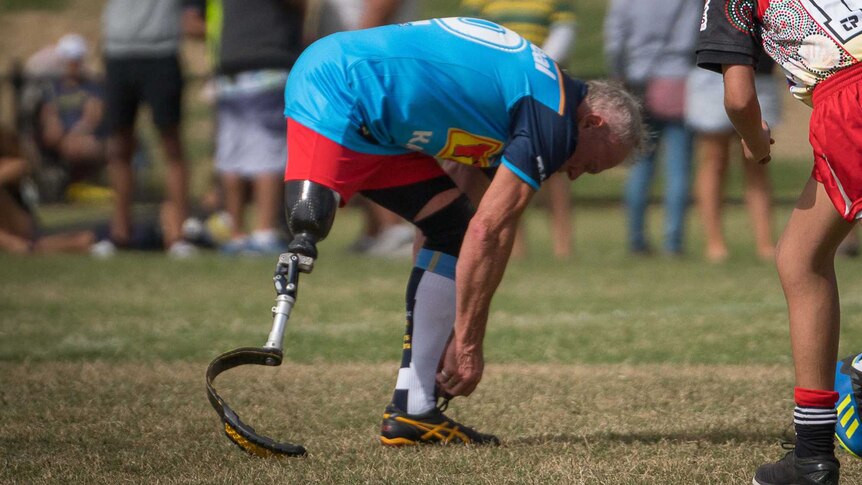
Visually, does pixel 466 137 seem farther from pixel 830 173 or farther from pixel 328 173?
pixel 830 173

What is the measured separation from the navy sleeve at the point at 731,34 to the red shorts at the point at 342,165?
112 centimetres

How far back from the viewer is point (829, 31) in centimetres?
317

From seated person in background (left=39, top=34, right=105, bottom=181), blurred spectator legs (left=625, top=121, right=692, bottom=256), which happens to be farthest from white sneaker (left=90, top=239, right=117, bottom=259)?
seated person in background (left=39, top=34, right=105, bottom=181)

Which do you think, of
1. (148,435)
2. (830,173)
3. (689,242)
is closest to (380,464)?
(148,435)

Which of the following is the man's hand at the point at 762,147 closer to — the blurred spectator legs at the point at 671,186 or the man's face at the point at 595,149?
the man's face at the point at 595,149

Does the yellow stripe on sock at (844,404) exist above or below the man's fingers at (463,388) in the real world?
above

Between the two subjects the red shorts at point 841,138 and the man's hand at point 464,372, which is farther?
the man's hand at point 464,372

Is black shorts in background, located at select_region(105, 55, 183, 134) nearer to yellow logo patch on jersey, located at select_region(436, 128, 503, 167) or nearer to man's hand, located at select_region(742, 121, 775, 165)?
yellow logo patch on jersey, located at select_region(436, 128, 503, 167)

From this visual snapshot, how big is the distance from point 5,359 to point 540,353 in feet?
7.88

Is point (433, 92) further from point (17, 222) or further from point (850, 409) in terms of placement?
point (17, 222)

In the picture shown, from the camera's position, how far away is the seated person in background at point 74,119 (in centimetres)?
1622

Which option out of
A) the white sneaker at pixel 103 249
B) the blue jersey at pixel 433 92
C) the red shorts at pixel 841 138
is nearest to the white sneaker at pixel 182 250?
the white sneaker at pixel 103 249

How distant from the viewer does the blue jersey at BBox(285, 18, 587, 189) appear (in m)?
3.74

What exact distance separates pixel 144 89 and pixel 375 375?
5166 mm
